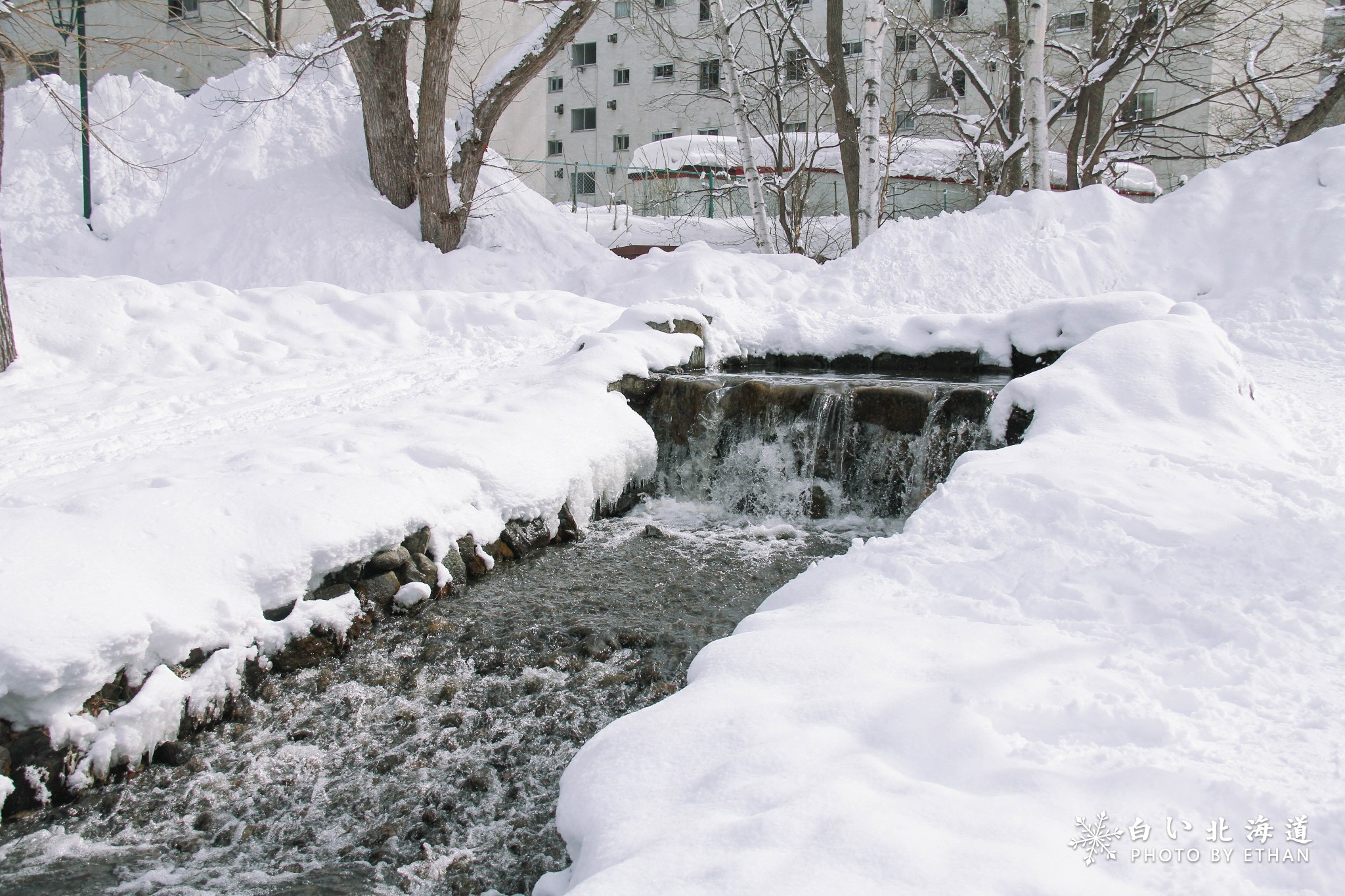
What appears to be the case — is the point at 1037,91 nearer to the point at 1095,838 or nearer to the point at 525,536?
the point at 525,536

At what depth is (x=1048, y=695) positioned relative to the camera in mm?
2346

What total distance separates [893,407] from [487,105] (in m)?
7.18

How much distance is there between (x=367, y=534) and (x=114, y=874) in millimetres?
1810

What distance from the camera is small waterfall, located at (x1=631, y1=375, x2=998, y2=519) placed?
19.4 ft

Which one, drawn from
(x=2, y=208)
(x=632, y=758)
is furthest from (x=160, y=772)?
(x=2, y=208)

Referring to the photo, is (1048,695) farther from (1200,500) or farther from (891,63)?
(891,63)

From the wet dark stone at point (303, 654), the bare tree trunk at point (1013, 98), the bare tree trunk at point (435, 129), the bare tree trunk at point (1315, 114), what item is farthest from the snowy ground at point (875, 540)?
the bare tree trunk at point (1013, 98)

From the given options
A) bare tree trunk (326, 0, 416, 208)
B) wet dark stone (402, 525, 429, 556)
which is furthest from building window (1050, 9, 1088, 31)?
wet dark stone (402, 525, 429, 556)

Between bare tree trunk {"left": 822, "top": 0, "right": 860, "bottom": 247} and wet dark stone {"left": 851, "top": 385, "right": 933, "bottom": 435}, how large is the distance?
18.7 ft

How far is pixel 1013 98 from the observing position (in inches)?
547

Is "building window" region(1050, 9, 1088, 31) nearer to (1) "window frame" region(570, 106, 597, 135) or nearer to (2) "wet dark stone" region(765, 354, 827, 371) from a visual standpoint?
(1) "window frame" region(570, 106, 597, 135)

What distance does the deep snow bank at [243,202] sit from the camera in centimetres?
1073

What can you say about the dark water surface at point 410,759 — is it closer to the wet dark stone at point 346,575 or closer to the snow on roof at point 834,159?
the wet dark stone at point 346,575

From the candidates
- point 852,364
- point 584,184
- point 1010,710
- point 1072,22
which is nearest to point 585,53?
point 584,184
